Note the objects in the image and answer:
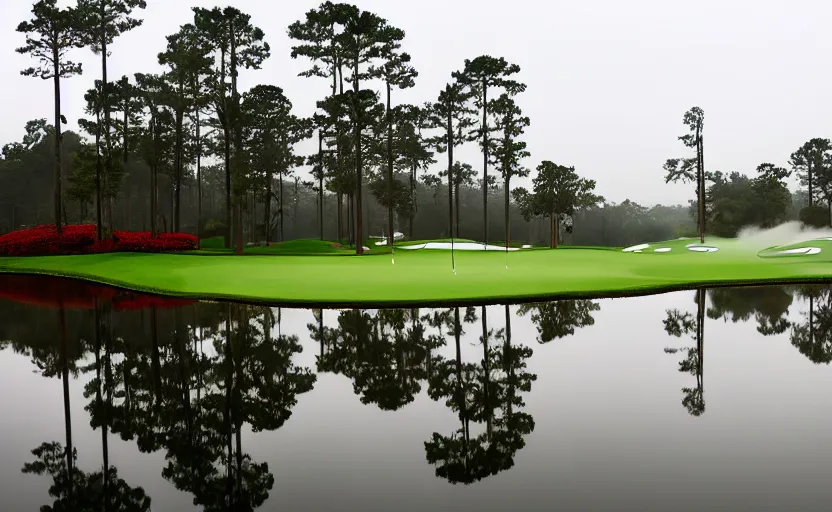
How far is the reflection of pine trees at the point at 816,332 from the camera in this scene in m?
11.6

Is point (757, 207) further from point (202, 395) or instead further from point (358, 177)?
point (202, 395)

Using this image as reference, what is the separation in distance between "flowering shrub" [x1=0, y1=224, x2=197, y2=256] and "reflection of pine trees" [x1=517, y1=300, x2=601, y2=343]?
34018mm

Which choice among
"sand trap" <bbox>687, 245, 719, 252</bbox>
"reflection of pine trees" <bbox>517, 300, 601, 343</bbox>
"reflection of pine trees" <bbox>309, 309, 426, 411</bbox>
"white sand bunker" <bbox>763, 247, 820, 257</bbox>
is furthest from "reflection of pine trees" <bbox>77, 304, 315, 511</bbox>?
"sand trap" <bbox>687, 245, 719, 252</bbox>

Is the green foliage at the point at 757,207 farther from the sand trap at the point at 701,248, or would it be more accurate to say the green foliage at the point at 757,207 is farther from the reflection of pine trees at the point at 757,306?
the reflection of pine trees at the point at 757,306

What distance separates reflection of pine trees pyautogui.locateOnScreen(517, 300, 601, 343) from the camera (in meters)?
13.9

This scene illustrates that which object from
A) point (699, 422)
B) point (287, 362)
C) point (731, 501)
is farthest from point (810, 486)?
point (287, 362)

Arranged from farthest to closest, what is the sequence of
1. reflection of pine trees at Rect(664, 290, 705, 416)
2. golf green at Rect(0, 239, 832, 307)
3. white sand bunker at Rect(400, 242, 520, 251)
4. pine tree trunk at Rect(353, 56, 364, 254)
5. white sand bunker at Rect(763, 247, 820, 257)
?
white sand bunker at Rect(400, 242, 520, 251) → pine tree trunk at Rect(353, 56, 364, 254) → white sand bunker at Rect(763, 247, 820, 257) → golf green at Rect(0, 239, 832, 307) → reflection of pine trees at Rect(664, 290, 705, 416)

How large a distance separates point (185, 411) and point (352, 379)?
9.05ft

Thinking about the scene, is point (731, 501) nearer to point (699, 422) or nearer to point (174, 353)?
point (699, 422)

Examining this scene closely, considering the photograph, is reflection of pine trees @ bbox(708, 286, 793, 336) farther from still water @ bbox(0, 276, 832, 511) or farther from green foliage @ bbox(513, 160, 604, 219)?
green foliage @ bbox(513, 160, 604, 219)

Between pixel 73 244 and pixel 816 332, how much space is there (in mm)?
46219

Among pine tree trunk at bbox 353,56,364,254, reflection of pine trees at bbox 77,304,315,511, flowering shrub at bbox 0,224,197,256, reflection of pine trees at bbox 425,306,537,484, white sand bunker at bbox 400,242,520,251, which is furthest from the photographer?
white sand bunker at bbox 400,242,520,251

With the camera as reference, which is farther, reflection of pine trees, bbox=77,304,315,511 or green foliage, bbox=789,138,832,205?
green foliage, bbox=789,138,832,205

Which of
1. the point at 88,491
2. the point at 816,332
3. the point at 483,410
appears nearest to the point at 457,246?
the point at 816,332
